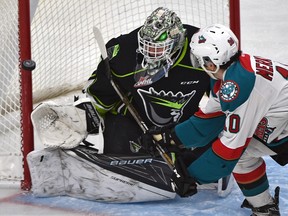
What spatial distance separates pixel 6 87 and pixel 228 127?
118cm

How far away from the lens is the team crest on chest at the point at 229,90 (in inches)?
91.9

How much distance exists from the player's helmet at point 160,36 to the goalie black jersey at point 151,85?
3.0 inches

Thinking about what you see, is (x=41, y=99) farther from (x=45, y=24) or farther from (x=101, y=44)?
(x=101, y=44)

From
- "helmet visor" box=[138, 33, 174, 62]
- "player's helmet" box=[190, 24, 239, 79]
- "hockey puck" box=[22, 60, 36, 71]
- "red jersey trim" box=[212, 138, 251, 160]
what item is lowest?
"red jersey trim" box=[212, 138, 251, 160]

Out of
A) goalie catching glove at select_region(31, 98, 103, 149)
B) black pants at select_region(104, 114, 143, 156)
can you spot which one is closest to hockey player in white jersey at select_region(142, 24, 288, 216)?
black pants at select_region(104, 114, 143, 156)

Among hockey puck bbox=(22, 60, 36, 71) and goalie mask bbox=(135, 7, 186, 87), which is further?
hockey puck bbox=(22, 60, 36, 71)

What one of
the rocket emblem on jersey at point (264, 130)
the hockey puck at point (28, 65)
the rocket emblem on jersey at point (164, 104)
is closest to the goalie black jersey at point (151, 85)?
the rocket emblem on jersey at point (164, 104)

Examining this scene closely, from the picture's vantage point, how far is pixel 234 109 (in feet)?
7.80

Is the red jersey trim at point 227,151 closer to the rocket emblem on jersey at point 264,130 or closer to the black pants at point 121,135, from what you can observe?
the rocket emblem on jersey at point 264,130

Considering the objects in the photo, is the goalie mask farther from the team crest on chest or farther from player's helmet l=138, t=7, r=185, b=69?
the team crest on chest

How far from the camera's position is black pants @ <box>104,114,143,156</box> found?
307 centimetres

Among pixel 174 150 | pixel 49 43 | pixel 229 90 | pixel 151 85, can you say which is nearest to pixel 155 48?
pixel 151 85

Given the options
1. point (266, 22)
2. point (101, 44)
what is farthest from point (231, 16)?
point (266, 22)

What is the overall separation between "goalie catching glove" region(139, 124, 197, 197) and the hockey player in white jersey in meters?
0.04
